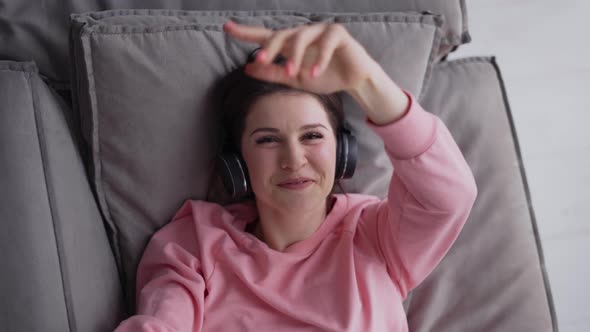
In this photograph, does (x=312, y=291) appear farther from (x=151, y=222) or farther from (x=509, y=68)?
(x=509, y=68)

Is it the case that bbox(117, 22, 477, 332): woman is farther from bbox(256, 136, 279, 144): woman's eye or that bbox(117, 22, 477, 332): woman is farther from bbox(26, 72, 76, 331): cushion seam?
bbox(26, 72, 76, 331): cushion seam

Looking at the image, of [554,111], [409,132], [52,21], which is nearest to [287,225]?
[409,132]

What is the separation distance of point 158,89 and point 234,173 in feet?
0.77

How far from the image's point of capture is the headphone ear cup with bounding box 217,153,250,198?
1.27 m

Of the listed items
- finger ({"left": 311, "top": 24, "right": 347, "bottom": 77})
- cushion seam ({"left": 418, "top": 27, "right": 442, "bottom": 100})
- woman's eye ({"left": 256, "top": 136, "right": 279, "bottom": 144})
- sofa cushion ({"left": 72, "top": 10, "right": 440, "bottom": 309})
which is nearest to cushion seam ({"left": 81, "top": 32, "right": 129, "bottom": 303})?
sofa cushion ({"left": 72, "top": 10, "right": 440, "bottom": 309})

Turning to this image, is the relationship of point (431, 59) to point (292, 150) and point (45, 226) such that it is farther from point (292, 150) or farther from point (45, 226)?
point (45, 226)

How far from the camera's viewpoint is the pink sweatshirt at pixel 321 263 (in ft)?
3.75

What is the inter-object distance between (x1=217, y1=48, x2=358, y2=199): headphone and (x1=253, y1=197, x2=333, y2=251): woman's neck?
79 millimetres

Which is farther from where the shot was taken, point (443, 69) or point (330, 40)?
point (443, 69)

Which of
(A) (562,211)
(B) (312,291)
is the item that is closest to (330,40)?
(B) (312,291)

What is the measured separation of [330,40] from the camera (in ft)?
2.93

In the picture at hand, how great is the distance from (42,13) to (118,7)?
0.52 ft

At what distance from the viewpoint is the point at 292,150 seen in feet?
3.94

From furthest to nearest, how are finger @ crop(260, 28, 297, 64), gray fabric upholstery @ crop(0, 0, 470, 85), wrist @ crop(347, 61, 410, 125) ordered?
gray fabric upholstery @ crop(0, 0, 470, 85)
wrist @ crop(347, 61, 410, 125)
finger @ crop(260, 28, 297, 64)
